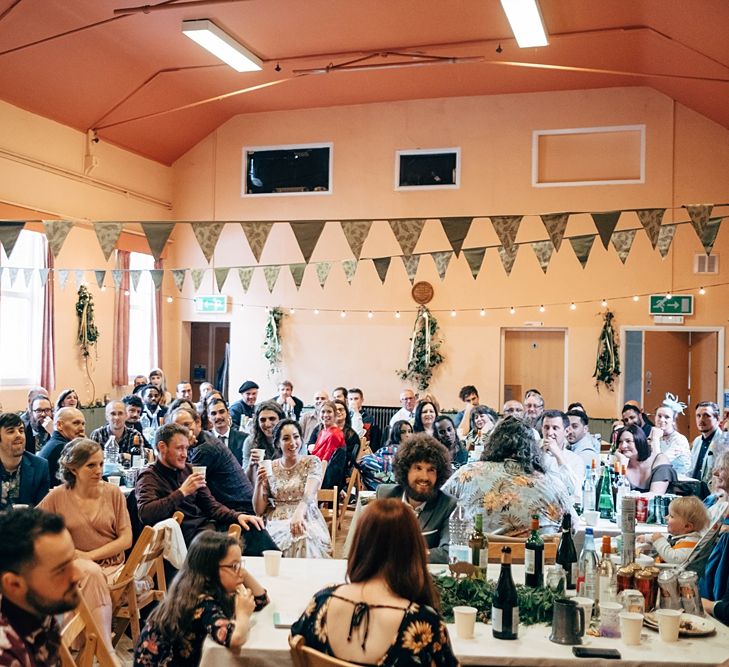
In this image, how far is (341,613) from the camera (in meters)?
2.34

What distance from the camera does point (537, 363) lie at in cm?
1248

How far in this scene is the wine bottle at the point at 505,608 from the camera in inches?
110

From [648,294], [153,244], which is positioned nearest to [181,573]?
[153,244]


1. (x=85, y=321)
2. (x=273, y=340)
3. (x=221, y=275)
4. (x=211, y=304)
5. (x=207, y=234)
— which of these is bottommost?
(x=273, y=340)

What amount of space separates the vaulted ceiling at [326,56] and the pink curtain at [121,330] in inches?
69.6

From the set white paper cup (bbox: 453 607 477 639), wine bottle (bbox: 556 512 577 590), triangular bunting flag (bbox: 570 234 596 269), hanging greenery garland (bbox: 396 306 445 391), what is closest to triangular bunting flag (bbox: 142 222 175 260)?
triangular bunting flag (bbox: 570 234 596 269)

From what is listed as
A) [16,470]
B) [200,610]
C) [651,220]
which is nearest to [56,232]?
[16,470]

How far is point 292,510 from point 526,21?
17.9 feet

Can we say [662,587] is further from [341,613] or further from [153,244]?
[153,244]

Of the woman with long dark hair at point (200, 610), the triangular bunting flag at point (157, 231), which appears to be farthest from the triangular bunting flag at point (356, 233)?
the woman with long dark hair at point (200, 610)

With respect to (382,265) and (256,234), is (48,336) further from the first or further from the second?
(256,234)

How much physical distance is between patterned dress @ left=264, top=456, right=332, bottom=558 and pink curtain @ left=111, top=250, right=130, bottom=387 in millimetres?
7240

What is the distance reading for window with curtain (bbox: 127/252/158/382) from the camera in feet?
42.0

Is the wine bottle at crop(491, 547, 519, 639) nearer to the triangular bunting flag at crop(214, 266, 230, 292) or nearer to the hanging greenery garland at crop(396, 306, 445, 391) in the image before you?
the triangular bunting flag at crop(214, 266, 230, 292)
